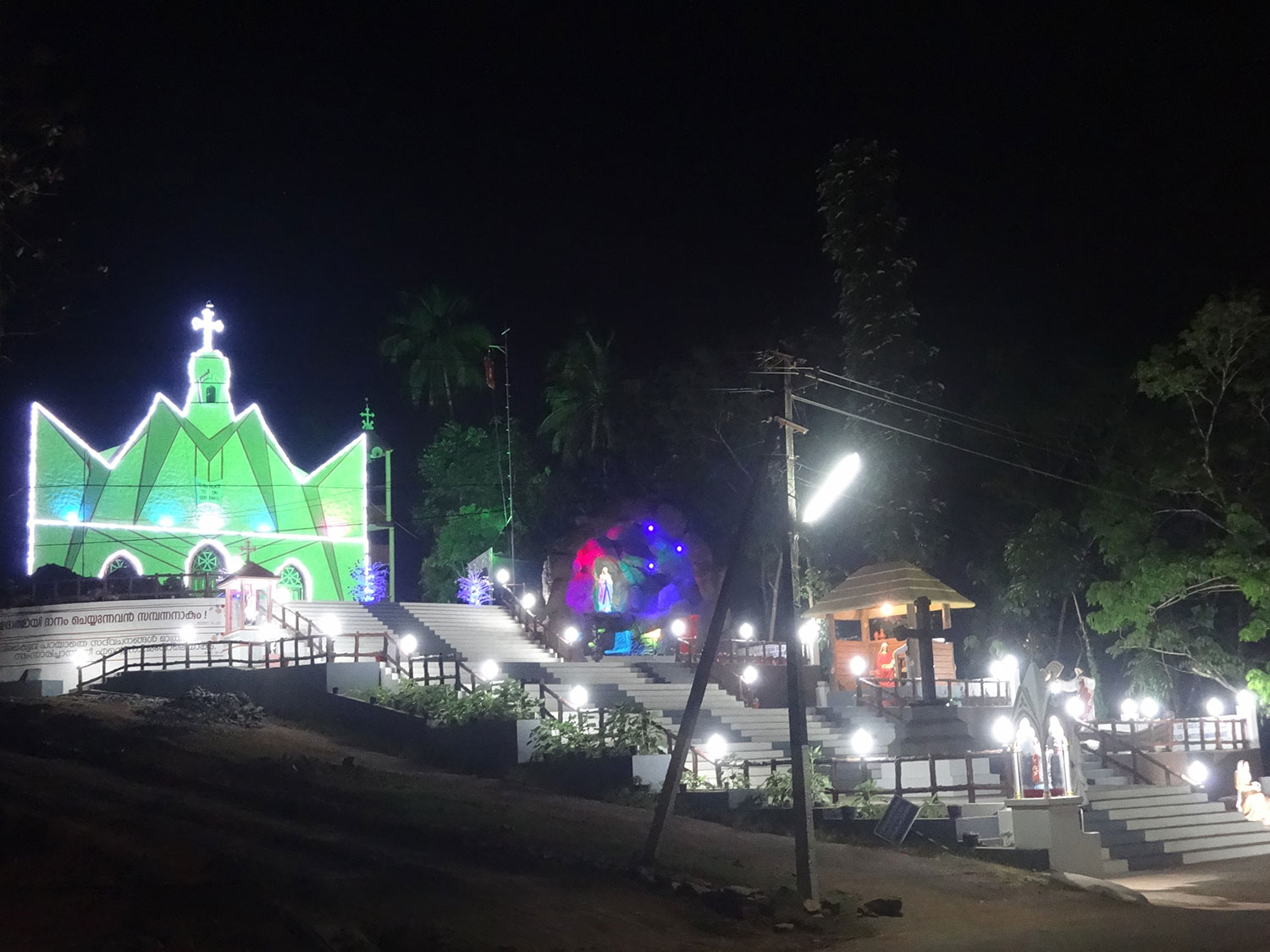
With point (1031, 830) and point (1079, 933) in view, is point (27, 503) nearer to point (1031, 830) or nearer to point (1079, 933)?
point (1031, 830)

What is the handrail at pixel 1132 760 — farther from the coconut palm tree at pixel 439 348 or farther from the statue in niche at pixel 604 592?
the coconut palm tree at pixel 439 348

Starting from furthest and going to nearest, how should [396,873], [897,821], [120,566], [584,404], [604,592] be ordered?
[584,404] < [604,592] < [120,566] < [897,821] < [396,873]

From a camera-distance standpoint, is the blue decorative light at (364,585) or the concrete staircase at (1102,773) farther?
the blue decorative light at (364,585)

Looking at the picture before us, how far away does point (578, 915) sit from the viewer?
1340 cm

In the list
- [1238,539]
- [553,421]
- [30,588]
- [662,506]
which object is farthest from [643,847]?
[553,421]

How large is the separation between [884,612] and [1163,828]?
28.8ft

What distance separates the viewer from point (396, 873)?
14.0m

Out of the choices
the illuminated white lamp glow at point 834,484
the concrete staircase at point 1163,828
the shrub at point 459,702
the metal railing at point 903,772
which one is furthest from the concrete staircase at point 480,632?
the illuminated white lamp glow at point 834,484

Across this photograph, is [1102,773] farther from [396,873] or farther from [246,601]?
[246,601]

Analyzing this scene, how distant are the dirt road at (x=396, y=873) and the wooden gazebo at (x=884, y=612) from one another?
423 inches

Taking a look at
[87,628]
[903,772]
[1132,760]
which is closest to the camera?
[903,772]

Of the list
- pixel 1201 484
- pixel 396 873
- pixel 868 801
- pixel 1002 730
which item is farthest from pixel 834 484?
pixel 1201 484

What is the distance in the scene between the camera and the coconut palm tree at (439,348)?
2382 inches

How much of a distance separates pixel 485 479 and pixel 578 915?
41514 mm
